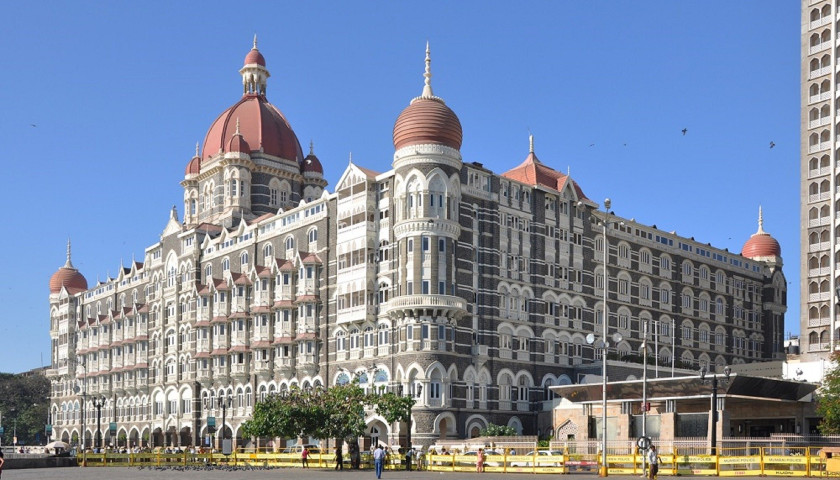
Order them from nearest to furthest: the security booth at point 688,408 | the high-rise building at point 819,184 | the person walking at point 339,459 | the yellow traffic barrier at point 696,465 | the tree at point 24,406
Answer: the yellow traffic barrier at point 696,465, the person walking at point 339,459, the security booth at point 688,408, the high-rise building at point 819,184, the tree at point 24,406

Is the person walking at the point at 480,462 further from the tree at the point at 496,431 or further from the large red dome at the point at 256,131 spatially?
the large red dome at the point at 256,131

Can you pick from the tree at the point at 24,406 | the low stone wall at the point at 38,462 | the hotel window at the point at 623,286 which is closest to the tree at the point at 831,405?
the hotel window at the point at 623,286

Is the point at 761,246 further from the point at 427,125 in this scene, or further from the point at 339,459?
the point at 339,459

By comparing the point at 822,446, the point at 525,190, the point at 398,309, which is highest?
the point at 525,190

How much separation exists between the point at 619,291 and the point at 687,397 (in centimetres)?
2553

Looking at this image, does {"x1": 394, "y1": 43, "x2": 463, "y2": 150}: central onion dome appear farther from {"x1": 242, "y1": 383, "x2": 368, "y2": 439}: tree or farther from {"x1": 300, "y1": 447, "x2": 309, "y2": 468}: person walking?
{"x1": 300, "y1": 447, "x2": 309, "y2": 468}: person walking

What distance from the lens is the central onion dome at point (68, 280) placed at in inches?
5502

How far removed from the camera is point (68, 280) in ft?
461

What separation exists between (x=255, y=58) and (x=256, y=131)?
11.5 meters

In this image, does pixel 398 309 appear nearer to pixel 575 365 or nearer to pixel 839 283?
pixel 575 365

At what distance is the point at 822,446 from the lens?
188 feet

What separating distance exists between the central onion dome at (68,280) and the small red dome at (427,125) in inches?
2902

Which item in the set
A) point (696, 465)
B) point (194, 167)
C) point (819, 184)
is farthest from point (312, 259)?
point (696, 465)

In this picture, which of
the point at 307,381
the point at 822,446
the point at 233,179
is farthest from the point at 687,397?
the point at 233,179
